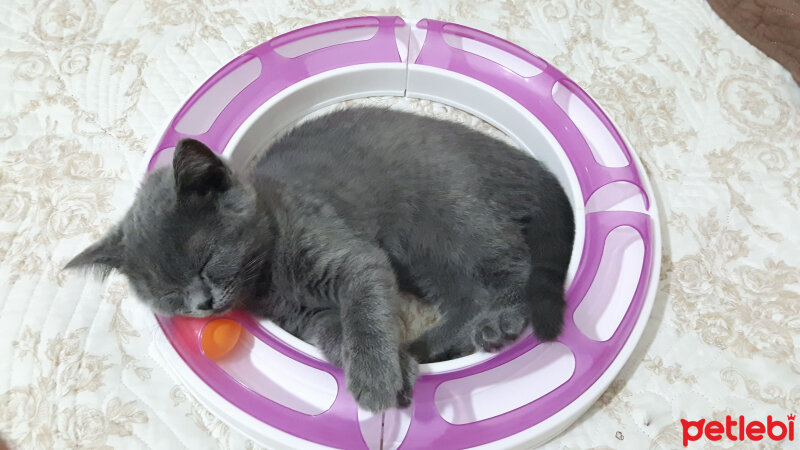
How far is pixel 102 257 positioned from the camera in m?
1.06

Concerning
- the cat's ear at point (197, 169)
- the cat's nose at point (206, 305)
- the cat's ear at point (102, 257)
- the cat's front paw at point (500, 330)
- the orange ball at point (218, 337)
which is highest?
the cat's ear at point (197, 169)

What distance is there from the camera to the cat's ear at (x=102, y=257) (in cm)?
106

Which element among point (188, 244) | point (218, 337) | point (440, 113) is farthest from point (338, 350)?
point (440, 113)

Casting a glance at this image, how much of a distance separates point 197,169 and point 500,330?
26.6 inches

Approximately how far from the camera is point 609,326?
1.27m

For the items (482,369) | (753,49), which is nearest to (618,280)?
(482,369)

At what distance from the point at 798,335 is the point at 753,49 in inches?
34.6

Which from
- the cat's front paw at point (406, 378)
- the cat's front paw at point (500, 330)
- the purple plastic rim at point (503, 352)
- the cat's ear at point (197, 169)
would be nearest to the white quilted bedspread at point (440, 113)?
the purple plastic rim at point (503, 352)

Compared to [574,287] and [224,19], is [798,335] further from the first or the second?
[224,19]

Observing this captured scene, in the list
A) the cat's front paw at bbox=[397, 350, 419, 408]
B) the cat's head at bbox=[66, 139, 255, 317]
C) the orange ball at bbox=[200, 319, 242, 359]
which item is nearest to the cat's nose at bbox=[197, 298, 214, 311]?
the cat's head at bbox=[66, 139, 255, 317]

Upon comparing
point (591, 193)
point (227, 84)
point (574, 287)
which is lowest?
point (574, 287)

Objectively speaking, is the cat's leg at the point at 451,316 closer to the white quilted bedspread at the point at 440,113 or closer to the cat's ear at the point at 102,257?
the white quilted bedspread at the point at 440,113

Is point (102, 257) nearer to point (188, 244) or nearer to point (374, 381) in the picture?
point (188, 244)

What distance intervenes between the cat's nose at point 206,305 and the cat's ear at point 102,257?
0.17 meters
